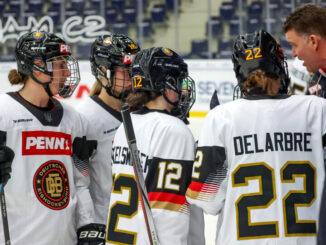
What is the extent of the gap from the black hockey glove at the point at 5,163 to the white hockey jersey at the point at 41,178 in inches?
5.0

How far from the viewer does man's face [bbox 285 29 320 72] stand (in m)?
1.73

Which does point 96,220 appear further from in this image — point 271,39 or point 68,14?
point 68,14

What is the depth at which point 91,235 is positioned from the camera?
196cm

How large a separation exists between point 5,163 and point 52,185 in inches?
10.2

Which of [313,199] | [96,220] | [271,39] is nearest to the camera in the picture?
[313,199]

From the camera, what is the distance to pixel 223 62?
8453 mm

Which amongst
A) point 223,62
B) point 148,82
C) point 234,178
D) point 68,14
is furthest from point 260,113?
point 68,14

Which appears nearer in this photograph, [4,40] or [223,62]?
[223,62]

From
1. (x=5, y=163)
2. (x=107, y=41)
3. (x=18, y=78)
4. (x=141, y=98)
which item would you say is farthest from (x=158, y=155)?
(x=107, y=41)

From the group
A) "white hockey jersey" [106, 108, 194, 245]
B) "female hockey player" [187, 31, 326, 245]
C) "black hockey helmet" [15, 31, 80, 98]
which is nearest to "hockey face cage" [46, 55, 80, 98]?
"black hockey helmet" [15, 31, 80, 98]

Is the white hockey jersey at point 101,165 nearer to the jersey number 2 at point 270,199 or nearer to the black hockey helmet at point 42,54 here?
the black hockey helmet at point 42,54

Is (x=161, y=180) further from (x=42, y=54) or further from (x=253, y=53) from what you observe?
(x=42, y=54)

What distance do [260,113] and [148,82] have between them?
390 millimetres

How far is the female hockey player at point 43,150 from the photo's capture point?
1.85m
